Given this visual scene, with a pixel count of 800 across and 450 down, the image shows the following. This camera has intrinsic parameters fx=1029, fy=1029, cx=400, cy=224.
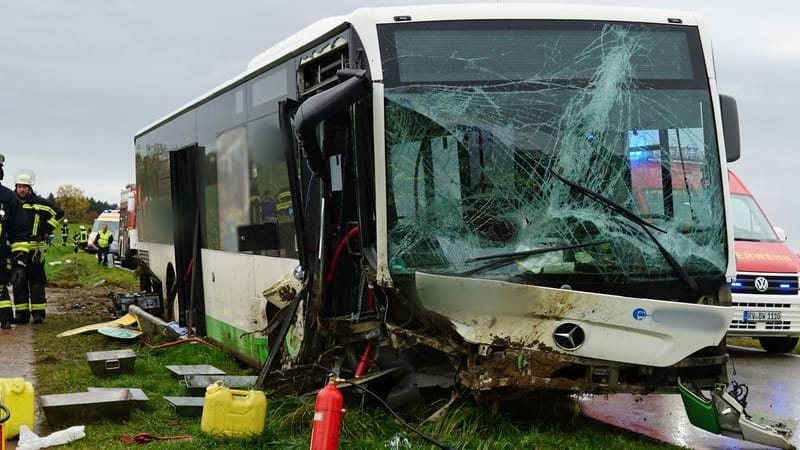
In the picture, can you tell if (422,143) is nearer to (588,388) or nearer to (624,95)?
(624,95)

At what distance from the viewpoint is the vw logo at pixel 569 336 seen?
679 cm

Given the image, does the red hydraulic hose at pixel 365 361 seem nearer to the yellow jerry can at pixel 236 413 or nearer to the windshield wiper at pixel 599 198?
the yellow jerry can at pixel 236 413

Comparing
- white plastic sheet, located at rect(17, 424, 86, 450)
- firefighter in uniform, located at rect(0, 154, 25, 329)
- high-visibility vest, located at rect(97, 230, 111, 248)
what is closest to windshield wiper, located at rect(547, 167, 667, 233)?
white plastic sheet, located at rect(17, 424, 86, 450)

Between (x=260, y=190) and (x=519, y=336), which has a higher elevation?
(x=260, y=190)

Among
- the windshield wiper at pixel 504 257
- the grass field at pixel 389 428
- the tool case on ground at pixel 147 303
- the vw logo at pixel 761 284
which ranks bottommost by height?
the grass field at pixel 389 428

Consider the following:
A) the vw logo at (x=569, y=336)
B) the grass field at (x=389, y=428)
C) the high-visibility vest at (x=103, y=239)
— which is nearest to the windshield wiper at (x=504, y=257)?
the vw logo at (x=569, y=336)

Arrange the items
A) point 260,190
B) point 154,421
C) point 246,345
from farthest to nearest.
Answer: point 246,345, point 260,190, point 154,421

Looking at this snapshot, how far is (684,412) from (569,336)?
3.31 meters

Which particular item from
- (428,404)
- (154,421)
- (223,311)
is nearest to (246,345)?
(223,311)

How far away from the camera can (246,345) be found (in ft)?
35.8

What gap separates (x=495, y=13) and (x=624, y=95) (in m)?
1.12

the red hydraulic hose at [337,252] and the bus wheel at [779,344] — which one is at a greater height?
the red hydraulic hose at [337,252]

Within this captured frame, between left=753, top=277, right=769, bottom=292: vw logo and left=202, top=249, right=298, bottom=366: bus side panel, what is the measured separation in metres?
6.74

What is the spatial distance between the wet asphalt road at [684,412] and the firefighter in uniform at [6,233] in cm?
929
